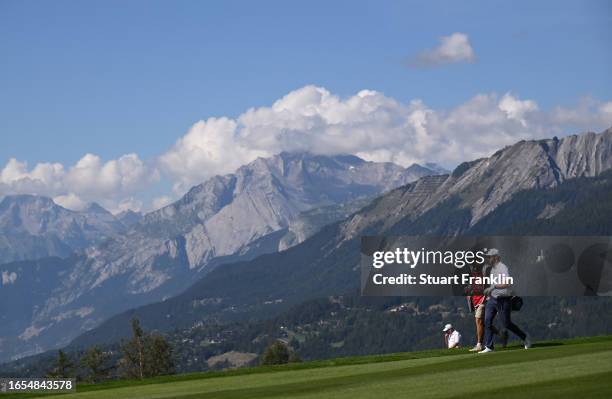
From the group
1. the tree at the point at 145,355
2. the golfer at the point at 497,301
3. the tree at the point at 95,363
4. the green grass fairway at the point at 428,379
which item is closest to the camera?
the green grass fairway at the point at 428,379

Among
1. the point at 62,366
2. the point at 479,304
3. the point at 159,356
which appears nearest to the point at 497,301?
the point at 479,304

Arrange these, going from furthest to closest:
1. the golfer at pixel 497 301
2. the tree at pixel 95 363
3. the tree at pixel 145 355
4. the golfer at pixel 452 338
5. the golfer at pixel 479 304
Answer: the tree at pixel 145 355, the tree at pixel 95 363, the golfer at pixel 452 338, the golfer at pixel 479 304, the golfer at pixel 497 301

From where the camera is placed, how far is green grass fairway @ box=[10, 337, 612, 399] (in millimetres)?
26422

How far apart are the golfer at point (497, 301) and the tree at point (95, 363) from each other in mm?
142187

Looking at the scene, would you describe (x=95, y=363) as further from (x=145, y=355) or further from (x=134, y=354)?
(x=145, y=355)

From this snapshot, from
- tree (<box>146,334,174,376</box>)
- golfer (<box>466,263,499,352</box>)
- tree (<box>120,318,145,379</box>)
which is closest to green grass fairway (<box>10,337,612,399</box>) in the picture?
golfer (<box>466,263,499,352</box>)

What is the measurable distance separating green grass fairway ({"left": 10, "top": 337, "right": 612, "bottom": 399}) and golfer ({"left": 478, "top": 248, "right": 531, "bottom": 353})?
72 centimetres

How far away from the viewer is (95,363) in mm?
178500

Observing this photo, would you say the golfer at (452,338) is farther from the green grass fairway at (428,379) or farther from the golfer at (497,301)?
the golfer at (497,301)

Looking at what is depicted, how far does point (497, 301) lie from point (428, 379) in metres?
7.89

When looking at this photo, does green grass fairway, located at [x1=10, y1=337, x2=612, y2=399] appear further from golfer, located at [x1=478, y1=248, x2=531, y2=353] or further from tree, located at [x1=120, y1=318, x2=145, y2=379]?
tree, located at [x1=120, y1=318, x2=145, y2=379]

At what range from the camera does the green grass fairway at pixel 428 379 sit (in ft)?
86.7

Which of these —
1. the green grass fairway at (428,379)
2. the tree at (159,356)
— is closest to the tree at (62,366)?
the tree at (159,356)

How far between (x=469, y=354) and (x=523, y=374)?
9.82 metres
